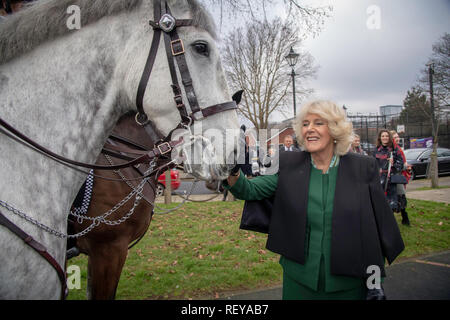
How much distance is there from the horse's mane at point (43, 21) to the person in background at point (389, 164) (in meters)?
6.37

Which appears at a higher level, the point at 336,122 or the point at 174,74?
the point at 174,74

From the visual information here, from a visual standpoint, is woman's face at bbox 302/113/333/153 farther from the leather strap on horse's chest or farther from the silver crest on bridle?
the leather strap on horse's chest

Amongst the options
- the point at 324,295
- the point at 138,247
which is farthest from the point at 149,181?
the point at 138,247

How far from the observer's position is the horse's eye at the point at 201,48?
1.57 m

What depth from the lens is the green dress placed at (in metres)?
1.85

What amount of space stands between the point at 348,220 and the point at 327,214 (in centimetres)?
14

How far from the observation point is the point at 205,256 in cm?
480

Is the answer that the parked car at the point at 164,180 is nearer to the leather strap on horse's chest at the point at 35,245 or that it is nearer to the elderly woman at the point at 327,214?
the elderly woman at the point at 327,214

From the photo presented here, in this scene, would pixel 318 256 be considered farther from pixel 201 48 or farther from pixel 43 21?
pixel 43 21

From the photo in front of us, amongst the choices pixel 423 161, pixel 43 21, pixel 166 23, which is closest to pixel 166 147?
pixel 166 23

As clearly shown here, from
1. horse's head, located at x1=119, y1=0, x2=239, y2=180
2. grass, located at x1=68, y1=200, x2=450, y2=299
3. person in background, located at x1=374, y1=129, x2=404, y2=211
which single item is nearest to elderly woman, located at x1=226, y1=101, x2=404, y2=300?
horse's head, located at x1=119, y1=0, x2=239, y2=180

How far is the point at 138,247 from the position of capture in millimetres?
5176
